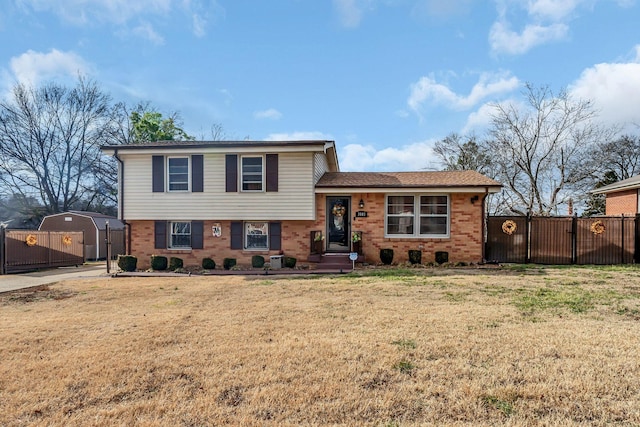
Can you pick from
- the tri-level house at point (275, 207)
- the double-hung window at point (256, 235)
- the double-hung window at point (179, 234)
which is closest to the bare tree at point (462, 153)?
the tri-level house at point (275, 207)

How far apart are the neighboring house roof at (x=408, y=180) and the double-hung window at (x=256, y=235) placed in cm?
276

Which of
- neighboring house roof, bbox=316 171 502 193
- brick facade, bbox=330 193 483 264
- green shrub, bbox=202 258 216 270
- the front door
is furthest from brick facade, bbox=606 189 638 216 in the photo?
green shrub, bbox=202 258 216 270

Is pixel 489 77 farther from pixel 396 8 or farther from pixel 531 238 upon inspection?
pixel 531 238

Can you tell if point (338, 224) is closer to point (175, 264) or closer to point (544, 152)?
point (175, 264)

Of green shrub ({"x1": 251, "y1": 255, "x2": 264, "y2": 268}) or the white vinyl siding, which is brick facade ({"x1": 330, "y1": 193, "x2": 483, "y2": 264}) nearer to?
the white vinyl siding

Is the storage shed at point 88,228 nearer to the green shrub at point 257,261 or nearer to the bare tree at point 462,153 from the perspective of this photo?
the green shrub at point 257,261

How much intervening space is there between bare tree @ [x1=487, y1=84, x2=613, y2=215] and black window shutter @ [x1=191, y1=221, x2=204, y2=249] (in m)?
22.5

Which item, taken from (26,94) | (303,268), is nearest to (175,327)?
(303,268)

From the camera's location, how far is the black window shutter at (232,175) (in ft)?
43.2

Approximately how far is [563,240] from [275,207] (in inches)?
430

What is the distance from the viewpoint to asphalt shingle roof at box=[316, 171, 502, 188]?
1290 centimetres

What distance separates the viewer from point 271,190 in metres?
13.1

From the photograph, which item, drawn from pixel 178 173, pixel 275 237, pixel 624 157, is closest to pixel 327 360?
pixel 275 237

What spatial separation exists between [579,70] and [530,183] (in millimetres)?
12256
